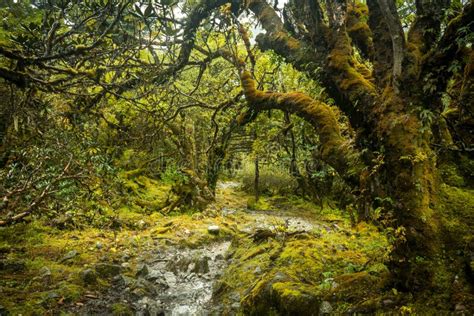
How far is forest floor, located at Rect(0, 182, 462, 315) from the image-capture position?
13.0 feet

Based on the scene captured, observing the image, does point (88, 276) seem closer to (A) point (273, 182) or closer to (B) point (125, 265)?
(B) point (125, 265)

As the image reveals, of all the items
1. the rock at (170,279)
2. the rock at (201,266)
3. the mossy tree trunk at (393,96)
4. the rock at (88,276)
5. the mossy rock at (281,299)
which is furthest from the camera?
the rock at (201,266)

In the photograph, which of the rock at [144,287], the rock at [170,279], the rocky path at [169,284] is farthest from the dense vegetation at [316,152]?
the rock at [170,279]

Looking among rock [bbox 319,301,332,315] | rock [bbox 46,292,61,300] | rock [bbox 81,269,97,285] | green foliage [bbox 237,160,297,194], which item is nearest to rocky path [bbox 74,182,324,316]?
rock [bbox 81,269,97,285]

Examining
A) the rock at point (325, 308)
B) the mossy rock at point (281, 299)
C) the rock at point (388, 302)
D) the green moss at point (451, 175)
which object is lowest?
the mossy rock at point (281, 299)

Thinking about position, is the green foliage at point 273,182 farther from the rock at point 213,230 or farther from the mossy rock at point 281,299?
the mossy rock at point 281,299

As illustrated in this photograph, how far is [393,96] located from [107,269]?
528 centimetres

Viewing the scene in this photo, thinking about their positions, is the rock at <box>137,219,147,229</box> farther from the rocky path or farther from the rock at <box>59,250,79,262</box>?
the rock at <box>59,250,79,262</box>

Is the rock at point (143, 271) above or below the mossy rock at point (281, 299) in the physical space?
below

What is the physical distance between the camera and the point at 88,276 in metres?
5.49

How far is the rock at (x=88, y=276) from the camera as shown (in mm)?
5424

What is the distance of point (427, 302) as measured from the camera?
3184mm

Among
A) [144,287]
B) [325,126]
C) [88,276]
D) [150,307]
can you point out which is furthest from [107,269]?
[325,126]

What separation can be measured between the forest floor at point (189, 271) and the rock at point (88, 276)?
0.06 ft
